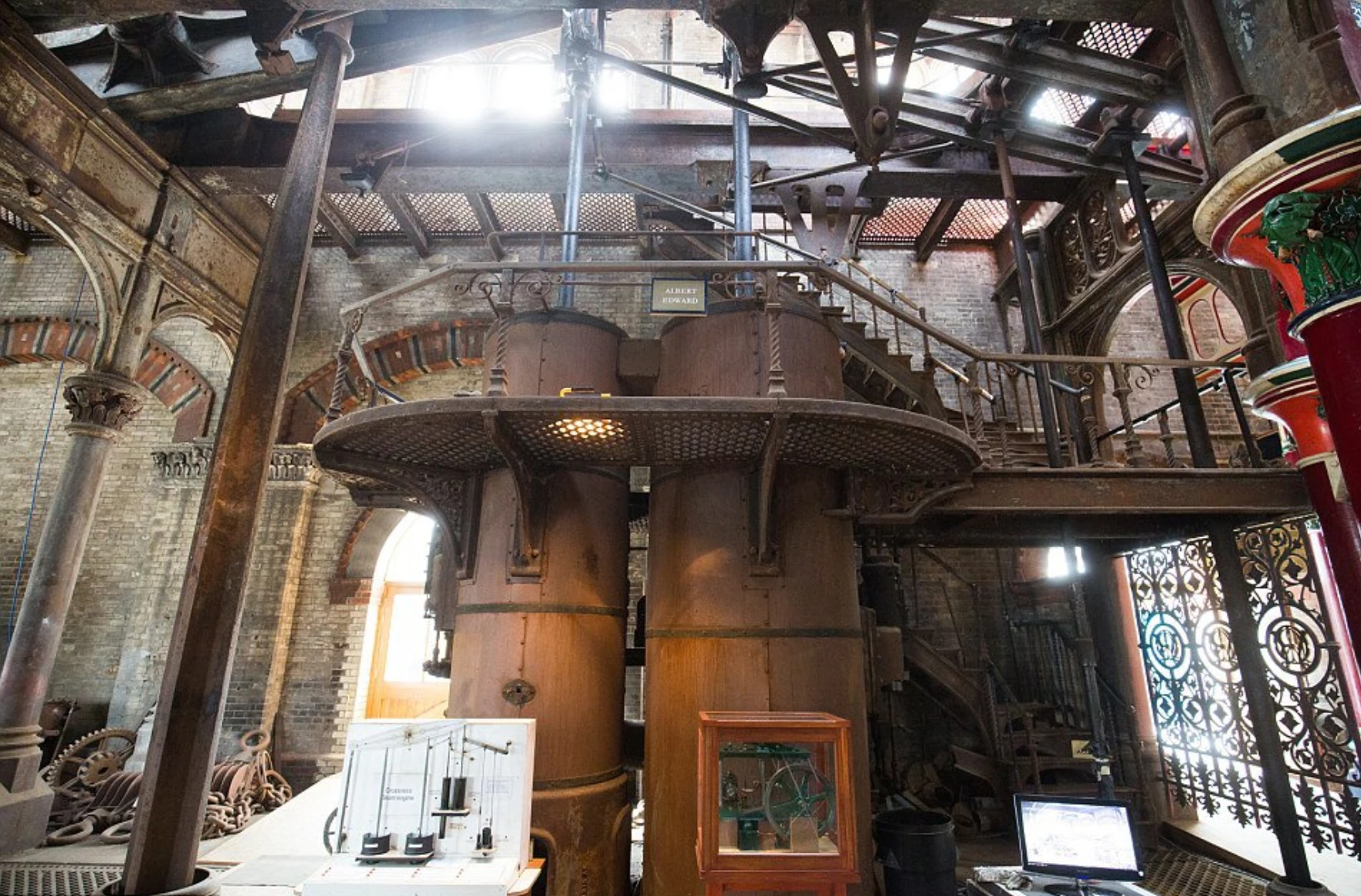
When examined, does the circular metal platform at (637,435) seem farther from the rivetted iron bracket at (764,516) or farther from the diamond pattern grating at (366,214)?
the diamond pattern grating at (366,214)

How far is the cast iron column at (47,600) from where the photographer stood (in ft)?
18.3

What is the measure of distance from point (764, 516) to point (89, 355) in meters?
10.6

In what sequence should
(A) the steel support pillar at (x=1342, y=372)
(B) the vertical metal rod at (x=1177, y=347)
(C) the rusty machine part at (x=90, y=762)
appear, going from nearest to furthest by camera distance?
(A) the steel support pillar at (x=1342, y=372)
(B) the vertical metal rod at (x=1177, y=347)
(C) the rusty machine part at (x=90, y=762)

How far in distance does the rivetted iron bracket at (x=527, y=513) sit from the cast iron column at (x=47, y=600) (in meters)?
5.05

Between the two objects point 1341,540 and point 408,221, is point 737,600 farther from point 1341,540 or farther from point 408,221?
point 408,221

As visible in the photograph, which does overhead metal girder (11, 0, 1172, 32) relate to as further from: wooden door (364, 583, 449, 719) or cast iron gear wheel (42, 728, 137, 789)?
wooden door (364, 583, 449, 719)

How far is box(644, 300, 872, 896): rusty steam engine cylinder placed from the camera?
13.2 ft

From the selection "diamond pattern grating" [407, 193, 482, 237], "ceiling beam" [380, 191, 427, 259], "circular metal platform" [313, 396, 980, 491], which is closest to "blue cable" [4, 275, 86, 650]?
"ceiling beam" [380, 191, 427, 259]

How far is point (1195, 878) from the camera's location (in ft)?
17.1

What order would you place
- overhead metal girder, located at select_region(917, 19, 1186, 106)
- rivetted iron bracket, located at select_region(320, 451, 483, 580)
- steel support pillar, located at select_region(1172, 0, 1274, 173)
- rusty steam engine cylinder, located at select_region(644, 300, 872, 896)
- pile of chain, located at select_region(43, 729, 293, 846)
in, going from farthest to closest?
overhead metal girder, located at select_region(917, 19, 1186, 106)
pile of chain, located at select_region(43, 729, 293, 846)
rivetted iron bracket, located at select_region(320, 451, 483, 580)
rusty steam engine cylinder, located at select_region(644, 300, 872, 896)
steel support pillar, located at select_region(1172, 0, 1274, 173)

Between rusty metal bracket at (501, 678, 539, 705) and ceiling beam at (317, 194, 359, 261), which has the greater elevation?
ceiling beam at (317, 194, 359, 261)

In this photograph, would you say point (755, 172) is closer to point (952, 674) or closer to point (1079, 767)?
point (952, 674)

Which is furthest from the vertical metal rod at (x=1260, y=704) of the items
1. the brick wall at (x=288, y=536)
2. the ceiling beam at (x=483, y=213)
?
the ceiling beam at (x=483, y=213)

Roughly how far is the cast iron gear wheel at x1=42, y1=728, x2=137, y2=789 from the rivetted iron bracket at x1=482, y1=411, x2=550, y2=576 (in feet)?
20.4
